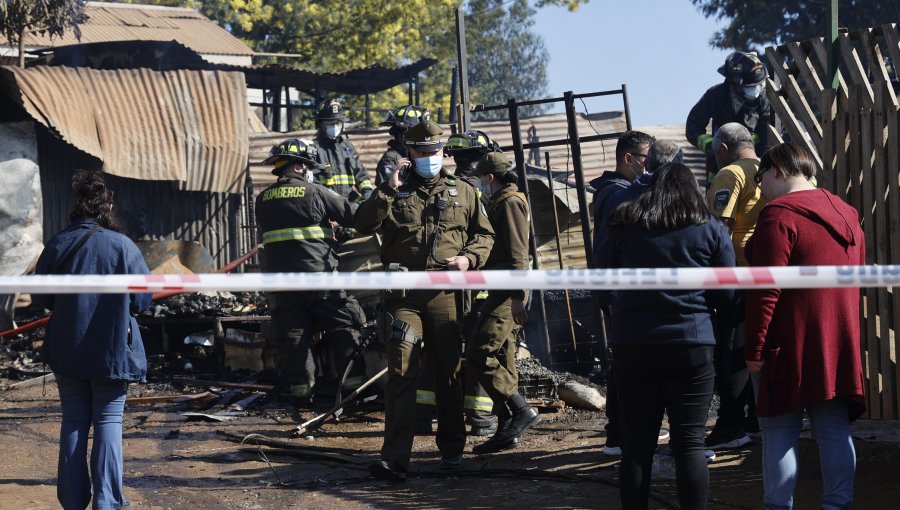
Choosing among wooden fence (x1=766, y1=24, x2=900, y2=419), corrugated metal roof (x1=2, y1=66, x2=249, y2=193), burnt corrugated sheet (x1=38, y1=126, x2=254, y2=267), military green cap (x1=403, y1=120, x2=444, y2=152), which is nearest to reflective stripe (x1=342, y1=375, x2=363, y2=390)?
military green cap (x1=403, y1=120, x2=444, y2=152)

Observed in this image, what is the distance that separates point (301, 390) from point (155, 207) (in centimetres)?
891

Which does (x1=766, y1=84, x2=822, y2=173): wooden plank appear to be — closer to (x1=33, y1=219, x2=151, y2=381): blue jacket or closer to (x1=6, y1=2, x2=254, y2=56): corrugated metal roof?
(x1=33, y1=219, x2=151, y2=381): blue jacket

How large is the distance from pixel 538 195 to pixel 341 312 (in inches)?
107


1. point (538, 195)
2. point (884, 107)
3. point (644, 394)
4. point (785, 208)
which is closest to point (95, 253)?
point (644, 394)

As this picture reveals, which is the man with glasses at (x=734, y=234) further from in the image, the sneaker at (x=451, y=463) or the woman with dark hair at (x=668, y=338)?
the woman with dark hair at (x=668, y=338)

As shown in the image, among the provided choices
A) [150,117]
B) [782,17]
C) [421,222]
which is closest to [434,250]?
[421,222]

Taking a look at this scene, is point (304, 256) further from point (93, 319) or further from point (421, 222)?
point (93, 319)

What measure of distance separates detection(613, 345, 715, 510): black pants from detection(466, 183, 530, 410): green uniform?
8.55 ft

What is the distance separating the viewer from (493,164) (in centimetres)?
757

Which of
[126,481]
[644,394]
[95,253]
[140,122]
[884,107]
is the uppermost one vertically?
[140,122]

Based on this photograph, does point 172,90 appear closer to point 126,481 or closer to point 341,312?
point 341,312

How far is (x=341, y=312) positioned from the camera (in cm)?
924

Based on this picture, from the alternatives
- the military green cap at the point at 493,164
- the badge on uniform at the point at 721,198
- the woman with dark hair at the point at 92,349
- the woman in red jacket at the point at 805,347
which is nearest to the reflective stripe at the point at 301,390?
the military green cap at the point at 493,164

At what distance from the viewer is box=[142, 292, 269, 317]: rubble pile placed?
11917mm
